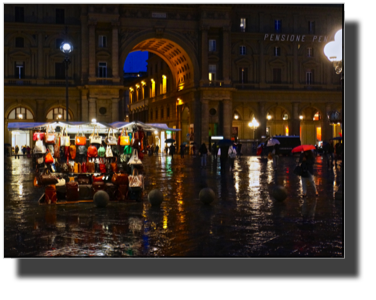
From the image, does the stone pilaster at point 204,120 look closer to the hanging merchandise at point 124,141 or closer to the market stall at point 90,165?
the market stall at point 90,165

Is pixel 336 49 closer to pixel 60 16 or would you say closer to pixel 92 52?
pixel 92 52

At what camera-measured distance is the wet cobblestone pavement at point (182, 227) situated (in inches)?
313

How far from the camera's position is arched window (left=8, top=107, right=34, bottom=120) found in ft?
176

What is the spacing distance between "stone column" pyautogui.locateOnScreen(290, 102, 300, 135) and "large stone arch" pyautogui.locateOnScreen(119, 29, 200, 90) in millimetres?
12357

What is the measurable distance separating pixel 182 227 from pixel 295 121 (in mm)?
50252

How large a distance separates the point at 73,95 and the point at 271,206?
43964mm

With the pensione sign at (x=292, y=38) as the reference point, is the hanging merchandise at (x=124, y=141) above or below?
below

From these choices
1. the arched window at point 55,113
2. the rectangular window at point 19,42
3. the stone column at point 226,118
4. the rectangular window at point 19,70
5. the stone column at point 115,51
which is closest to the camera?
the stone column at point 115,51

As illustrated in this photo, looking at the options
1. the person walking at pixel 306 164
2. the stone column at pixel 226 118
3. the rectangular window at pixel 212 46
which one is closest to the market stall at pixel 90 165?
the person walking at pixel 306 164

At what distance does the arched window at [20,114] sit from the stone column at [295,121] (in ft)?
95.8

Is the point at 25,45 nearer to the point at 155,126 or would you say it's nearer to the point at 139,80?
the point at 139,80

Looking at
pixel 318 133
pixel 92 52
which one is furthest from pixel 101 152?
pixel 318 133

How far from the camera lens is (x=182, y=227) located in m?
9.96

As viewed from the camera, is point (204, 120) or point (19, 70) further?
point (204, 120)
